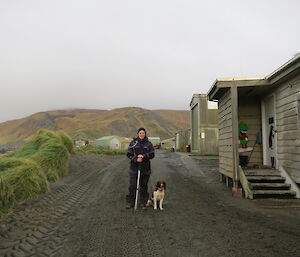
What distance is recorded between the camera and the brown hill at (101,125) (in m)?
90.9

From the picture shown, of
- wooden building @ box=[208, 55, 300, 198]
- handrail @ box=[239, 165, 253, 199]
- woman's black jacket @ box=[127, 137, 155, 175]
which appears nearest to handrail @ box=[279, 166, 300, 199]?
wooden building @ box=[208, 55, 300, 198]

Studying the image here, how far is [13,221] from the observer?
4727 mm

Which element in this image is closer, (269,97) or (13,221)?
(13,221)

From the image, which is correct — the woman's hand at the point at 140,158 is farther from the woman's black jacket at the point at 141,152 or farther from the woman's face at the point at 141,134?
the woman's face at the point at 141,134

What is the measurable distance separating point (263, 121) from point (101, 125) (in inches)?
3420

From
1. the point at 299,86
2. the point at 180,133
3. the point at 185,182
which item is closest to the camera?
the point at 299,86

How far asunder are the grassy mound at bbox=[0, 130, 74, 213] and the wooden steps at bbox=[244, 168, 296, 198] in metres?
5.62

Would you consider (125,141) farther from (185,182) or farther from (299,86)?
(299,86)

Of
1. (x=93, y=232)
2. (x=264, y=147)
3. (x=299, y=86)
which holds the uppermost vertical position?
(x=299, y=86)

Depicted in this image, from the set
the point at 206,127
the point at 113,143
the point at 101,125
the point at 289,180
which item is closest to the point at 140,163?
the point at 289,180

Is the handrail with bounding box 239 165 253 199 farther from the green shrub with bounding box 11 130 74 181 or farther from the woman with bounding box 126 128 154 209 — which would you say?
the green shrub with bounding box 11 130 74 181

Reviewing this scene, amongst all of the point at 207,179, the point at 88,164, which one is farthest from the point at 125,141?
the point at 207,179

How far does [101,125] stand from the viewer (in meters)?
93.6

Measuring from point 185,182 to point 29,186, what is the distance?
518cm
